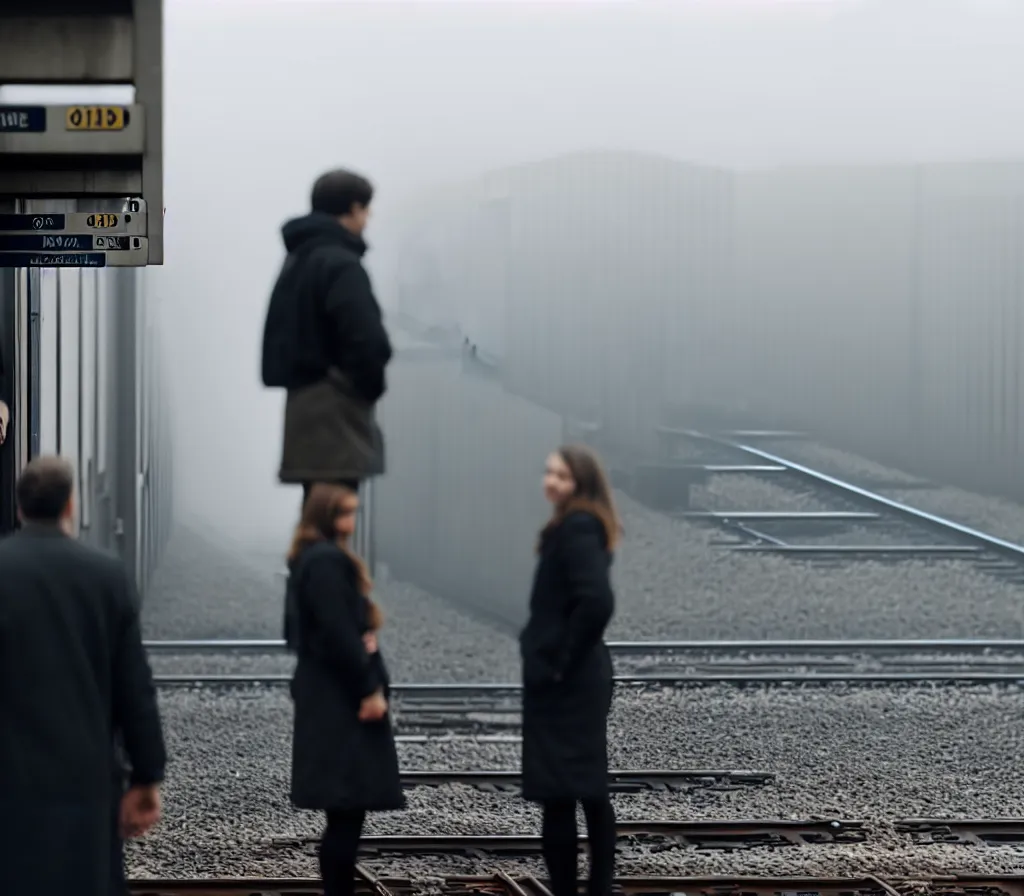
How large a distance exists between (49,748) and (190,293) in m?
7.74

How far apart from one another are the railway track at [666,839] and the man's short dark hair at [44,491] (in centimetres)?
279

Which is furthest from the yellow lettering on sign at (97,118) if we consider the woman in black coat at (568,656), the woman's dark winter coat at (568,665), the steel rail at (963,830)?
the steel rail at (963,830)

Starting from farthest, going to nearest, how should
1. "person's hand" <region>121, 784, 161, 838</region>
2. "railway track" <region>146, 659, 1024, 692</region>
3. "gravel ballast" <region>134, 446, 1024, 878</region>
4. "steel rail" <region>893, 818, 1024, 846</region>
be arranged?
"railway track" <region>146, 659, 1024, 692</region> < "steel rail" <region>893, 818, 1024, 846</region> < "gravel ballast" <region>134, 446, 1024, 878</region> < "person's hand" <region>121, 784, 161, 838</region>

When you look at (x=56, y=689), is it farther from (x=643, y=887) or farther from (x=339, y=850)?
(x=643, y=887)

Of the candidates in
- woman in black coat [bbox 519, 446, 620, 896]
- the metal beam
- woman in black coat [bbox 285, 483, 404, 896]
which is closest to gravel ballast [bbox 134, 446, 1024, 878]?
woman in black coat [bbox 519, 446, 620, 896]

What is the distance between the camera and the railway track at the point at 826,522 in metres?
10.8

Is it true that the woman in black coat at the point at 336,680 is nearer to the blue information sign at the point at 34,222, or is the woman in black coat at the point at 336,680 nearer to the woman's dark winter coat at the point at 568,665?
the woman's dark winter coat at the point at 568,665

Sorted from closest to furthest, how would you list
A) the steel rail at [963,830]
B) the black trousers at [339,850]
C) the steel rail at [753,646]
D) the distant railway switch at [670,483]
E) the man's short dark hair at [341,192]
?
1. the black trousers at [339,850]
2. the man's short dark hair at [341,192]
3. the steel rail at [963,830]
4. the steel rail at [753,646]
5. the distant railway switch at [670,483]

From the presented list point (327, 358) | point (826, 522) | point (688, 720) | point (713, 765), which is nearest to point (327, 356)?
point (327, 358)

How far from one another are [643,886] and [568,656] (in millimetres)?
1625

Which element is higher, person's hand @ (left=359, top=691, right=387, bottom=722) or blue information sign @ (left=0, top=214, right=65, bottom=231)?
blue information sign @ (left=0, top=214, right=65, bottom=231)

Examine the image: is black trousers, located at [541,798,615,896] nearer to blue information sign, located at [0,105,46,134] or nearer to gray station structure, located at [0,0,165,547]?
gray station structure, located at [0,0,165,547]

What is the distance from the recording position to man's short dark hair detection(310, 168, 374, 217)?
433 cm

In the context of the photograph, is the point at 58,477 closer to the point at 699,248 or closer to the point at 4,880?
the point at 4,880
